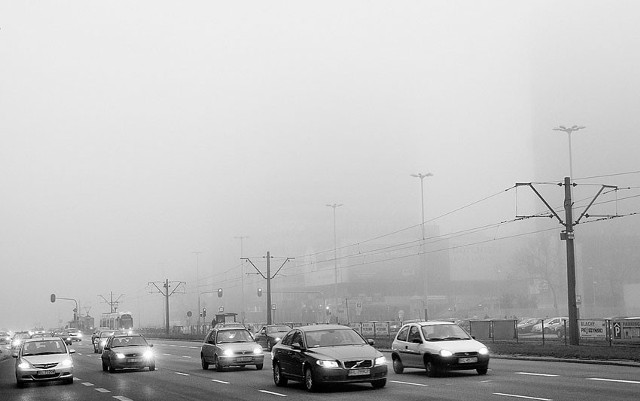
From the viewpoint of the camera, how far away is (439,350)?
24844mm

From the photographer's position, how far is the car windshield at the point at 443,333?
2552cm

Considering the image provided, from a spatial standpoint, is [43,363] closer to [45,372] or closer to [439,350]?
[45,372]

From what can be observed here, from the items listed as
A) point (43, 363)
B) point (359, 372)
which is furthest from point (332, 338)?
point (43, 363)

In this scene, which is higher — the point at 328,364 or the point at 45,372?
the point at 328,364

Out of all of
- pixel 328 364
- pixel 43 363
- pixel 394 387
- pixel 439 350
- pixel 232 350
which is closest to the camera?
pixel 328 364

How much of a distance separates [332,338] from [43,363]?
10.9 metres

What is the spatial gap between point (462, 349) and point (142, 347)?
15028mm

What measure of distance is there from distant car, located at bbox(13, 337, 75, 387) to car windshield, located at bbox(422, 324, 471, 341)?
11.4 m

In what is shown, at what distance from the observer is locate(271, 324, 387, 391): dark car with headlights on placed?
21.1m

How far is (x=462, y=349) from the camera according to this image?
81.0 ft

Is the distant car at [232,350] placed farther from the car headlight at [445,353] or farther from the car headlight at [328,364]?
the car headlight at [328,364]

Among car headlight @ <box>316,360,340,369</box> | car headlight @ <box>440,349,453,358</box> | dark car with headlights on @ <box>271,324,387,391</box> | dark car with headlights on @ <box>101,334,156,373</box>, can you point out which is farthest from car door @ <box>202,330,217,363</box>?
car headlight @ <box>316,360,340,369</box>

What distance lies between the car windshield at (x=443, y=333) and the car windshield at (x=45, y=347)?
12.1m

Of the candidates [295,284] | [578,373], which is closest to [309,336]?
[578,373]
